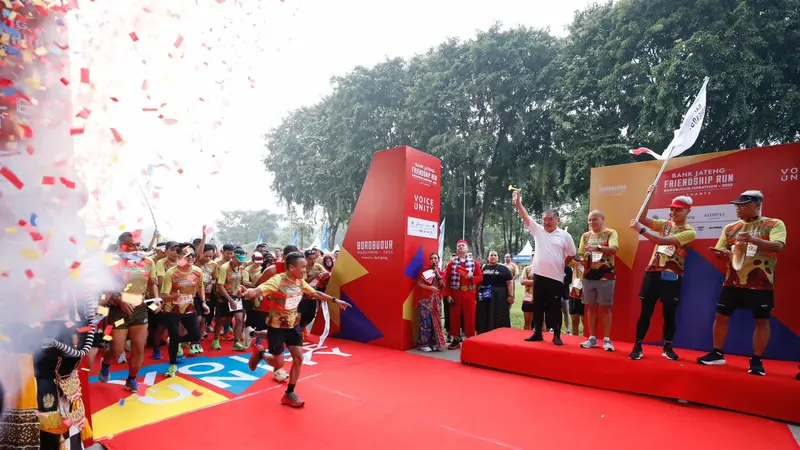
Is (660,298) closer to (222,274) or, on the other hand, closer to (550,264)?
(550,264)

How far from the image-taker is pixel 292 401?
148 inches

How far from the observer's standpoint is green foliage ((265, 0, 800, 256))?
9180 mm

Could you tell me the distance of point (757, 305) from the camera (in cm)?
378

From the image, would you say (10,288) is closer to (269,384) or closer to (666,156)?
(269,384)

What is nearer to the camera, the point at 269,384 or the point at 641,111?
the point at 269,384

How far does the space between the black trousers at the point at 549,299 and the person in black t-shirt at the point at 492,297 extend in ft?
5.94

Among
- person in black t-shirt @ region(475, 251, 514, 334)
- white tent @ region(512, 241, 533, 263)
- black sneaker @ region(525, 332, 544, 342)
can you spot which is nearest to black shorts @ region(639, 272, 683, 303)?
black sneaker @ region(525, 332, 544, 342)

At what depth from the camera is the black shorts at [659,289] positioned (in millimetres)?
4195

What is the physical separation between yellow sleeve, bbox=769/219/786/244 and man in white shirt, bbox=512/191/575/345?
5.76ft

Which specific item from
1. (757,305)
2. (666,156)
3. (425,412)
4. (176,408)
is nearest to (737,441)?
(757,305)

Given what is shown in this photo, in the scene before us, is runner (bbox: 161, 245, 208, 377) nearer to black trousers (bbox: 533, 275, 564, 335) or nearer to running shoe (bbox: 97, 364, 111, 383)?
running shoe (bbox: 97, 364, 111, 383)

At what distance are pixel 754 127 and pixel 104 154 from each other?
12.3m

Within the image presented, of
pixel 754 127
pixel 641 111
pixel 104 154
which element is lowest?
pixel 104 154

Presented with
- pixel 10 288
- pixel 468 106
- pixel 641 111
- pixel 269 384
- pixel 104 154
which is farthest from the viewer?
pixel 468 106
